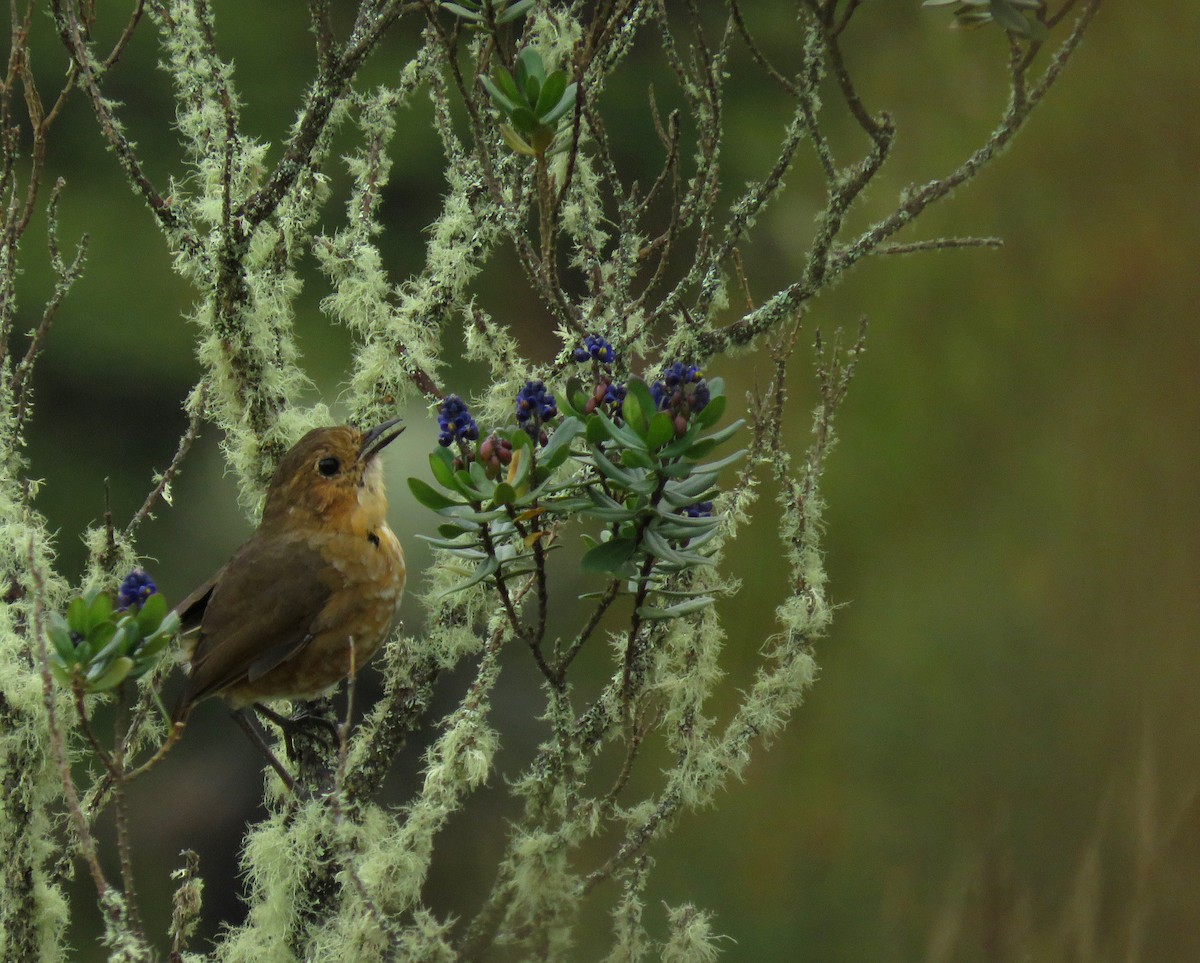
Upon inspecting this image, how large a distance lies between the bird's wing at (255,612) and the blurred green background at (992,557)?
1.31 feet

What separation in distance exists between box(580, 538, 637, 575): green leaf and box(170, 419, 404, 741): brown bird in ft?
2.69

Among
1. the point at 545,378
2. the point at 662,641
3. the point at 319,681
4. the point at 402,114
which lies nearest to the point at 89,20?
the point at 545,378

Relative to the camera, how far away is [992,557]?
302cm

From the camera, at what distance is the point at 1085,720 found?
269 cm

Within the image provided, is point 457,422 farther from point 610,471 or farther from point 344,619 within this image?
point 344,619

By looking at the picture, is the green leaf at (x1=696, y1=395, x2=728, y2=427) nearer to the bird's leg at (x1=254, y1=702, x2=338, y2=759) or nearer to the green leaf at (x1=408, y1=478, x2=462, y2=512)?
the green leaf at (x1=408, y1=478, x2=462, y2=512)

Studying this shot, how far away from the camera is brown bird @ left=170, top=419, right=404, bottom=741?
208cm

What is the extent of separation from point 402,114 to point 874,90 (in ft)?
7.18

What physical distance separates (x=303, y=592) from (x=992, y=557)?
1.66 m

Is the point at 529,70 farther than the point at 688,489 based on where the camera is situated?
Yes

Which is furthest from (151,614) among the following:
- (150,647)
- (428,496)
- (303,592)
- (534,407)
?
(303,592)

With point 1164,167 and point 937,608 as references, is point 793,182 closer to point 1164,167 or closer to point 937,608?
point 1164,167

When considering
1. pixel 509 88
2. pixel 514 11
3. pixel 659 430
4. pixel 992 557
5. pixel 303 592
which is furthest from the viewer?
pixel 992 557

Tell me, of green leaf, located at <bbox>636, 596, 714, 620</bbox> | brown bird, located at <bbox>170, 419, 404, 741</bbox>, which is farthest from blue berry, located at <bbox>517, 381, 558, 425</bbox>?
brown bird, located at <bbox>170, 419, 404, 741</bbox>
